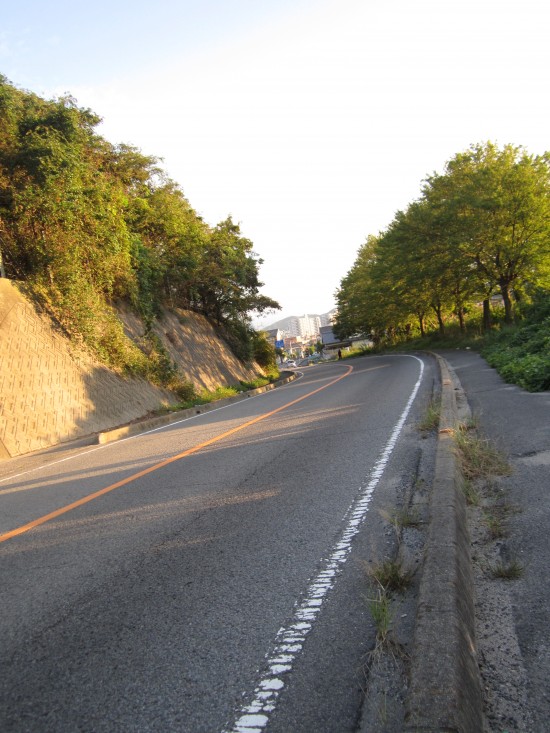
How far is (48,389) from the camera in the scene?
484 inches

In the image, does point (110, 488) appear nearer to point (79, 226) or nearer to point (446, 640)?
point (446, 640)

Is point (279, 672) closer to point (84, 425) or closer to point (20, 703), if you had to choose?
point (20, 703)

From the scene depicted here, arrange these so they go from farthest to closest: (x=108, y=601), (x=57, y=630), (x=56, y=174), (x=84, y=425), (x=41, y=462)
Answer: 1. (x=56, y=174)
2. (x=84, y=425)
3. (x=41, y=462)
4. (x=108, y=601)
5. (x=57, y=630)

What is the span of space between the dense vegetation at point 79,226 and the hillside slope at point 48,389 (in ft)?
2.46

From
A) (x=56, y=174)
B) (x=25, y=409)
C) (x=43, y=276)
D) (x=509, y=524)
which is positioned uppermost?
(x=56, y=174)

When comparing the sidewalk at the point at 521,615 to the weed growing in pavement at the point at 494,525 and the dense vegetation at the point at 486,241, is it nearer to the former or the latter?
the weed growing in pavement at the point at 494,525

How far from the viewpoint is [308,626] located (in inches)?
101

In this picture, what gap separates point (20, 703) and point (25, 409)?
1028 cm

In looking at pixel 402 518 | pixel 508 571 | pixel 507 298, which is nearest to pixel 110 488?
pixel 402 518

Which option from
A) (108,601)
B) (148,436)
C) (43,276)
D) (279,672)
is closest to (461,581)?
(279,672)

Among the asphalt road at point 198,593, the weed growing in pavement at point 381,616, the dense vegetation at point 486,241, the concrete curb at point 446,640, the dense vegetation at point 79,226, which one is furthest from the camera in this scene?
the dense vegetation at point 486,241

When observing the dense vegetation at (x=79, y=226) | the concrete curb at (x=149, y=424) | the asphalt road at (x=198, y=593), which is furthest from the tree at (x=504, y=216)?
the asphalt road at (x=198, y=593)

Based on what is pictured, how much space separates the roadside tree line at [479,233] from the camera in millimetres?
22703

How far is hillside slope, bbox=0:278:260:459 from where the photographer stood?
11180mm
